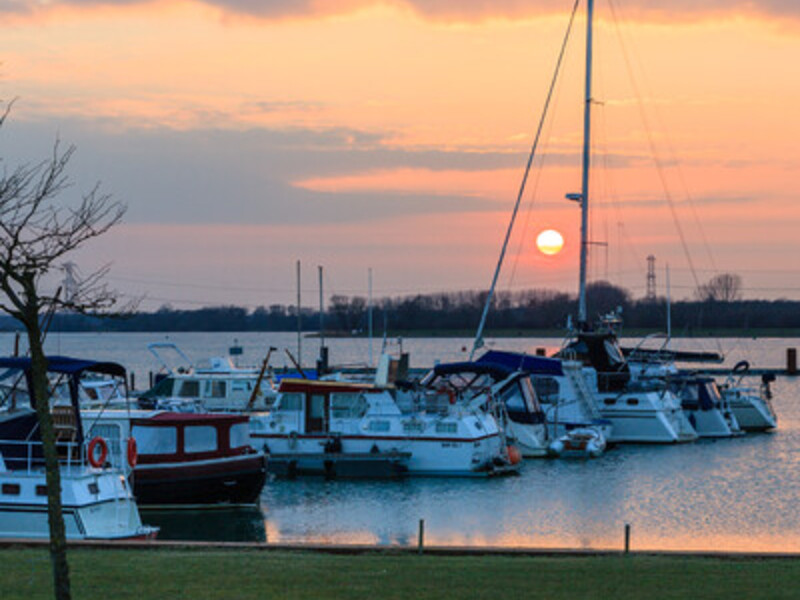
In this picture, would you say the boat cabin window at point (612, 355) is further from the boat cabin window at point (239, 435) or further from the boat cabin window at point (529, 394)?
the boat cabin window at point (239, 435)

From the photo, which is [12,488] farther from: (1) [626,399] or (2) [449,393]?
(1) [626,399]

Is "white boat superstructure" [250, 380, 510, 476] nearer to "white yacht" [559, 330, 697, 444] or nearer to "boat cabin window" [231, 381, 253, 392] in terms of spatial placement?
"white yacht" [559, 330, 697, 444]

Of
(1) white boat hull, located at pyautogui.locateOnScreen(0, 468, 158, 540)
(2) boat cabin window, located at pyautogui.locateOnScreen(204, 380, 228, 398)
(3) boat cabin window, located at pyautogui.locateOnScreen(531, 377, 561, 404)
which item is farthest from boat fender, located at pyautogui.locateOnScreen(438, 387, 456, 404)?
(1) white boat hull, located at pyautogui.locateOnScreen(0, 468, 158, 540)

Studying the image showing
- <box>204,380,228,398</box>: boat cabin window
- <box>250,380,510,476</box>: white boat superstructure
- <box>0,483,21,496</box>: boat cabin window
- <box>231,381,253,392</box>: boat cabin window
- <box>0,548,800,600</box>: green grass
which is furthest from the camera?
A: <box>231,381,253,392</box>: boat cabin window

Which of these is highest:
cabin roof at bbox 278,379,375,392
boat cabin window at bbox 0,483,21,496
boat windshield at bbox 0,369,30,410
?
boat windshield at bbox 0,369,30,410

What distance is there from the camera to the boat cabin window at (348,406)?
44.7m

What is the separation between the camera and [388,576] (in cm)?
1834

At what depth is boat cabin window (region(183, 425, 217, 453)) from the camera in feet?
115

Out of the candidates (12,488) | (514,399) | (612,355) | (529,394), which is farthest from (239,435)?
(612,355)

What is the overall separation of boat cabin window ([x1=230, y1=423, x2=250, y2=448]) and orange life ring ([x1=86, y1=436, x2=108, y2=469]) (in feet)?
28.0

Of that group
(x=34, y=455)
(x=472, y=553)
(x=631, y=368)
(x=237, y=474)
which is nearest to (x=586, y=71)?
(x=631, y=368)

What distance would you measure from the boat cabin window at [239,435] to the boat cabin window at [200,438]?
2.05 feet

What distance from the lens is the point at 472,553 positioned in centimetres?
2084

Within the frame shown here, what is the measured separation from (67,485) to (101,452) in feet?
5.82
